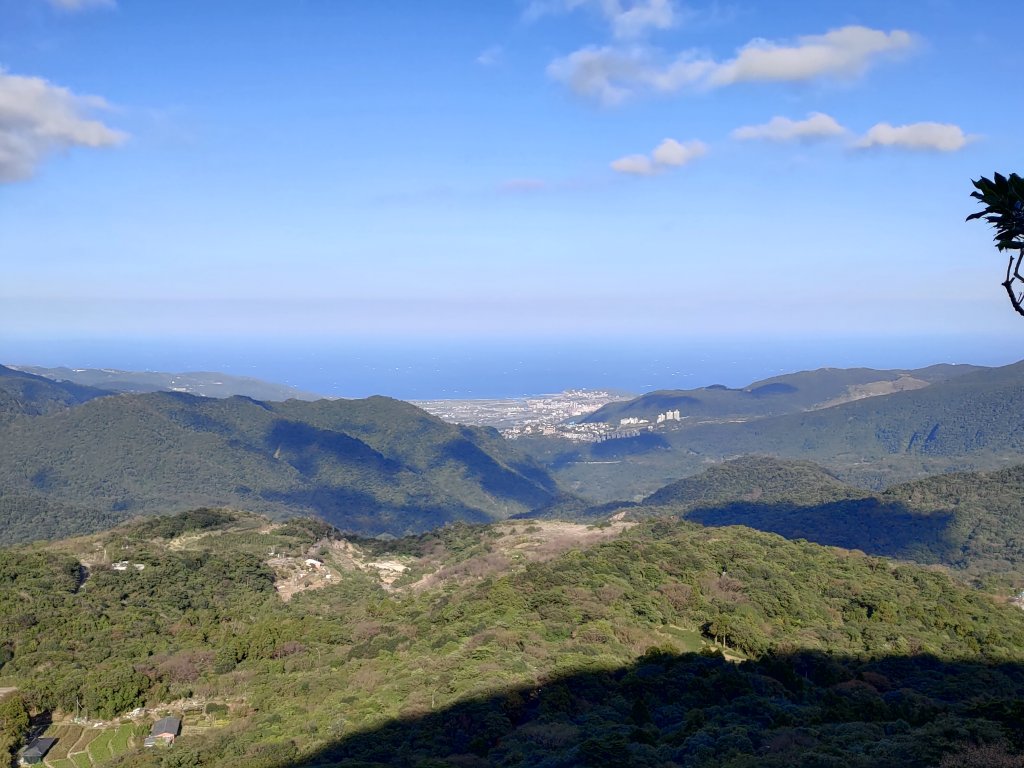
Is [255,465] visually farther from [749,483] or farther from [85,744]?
[85,744]

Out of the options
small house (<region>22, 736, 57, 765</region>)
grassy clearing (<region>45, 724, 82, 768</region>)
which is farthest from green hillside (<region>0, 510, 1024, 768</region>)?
small house (<region>22, 736, 57, 765</region>)

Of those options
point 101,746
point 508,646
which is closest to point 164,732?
point 101,746

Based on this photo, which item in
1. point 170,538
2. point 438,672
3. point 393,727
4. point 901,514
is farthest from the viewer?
point 901,514

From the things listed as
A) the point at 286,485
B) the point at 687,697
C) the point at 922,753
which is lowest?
the point at 286,485

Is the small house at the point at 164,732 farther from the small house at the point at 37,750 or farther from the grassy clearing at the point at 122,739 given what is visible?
the small house at the point at 37,750

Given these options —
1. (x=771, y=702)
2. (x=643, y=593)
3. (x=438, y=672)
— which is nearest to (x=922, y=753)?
(x=771, y=702)

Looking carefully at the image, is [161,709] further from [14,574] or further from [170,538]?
[170,538]

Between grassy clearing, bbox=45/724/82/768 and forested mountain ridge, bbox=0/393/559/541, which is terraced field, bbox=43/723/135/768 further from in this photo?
forested mountain ridge, bbox=0/393/559/541
